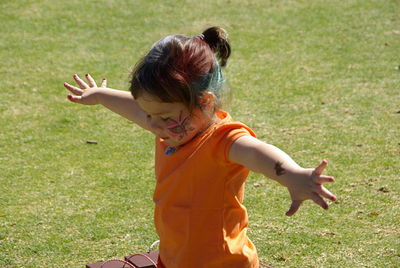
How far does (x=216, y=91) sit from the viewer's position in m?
2.67

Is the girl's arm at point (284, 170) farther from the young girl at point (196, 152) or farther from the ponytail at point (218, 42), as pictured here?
the ponytail at point (218, 42)

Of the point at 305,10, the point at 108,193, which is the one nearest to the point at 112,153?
the point at 108,193

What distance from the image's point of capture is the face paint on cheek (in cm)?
262

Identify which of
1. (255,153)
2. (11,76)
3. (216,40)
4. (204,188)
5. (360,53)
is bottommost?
(11,76)

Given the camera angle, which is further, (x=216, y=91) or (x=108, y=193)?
(x=108, y=193)

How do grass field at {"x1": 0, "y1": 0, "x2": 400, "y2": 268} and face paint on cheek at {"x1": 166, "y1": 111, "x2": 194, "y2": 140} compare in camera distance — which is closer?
face paint on cheek at {"x1": 166, "y1": 111, "x2": 194, "y2": 140}

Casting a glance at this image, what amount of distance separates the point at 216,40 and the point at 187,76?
0.31m

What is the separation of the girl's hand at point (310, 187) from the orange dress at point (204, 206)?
448 mm

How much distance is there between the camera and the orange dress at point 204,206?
2648 mm

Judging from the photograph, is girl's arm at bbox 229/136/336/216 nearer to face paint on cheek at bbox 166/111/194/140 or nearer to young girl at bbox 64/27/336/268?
young girl at bbox 64/27/336/268

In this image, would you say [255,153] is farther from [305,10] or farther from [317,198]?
[305,10]

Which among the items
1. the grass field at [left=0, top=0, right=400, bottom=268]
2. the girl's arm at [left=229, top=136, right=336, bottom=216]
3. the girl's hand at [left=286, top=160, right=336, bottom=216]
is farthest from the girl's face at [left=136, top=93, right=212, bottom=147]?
the grass field at [left=0, top=0, right=400, bottom=268]

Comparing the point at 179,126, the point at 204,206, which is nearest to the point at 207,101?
the point at 179,126

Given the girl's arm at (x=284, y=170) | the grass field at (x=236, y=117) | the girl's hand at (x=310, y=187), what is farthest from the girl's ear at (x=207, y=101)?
the grass field at (x=236, y=117)
